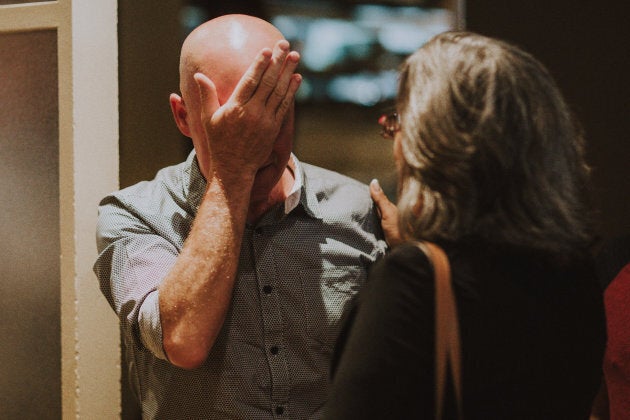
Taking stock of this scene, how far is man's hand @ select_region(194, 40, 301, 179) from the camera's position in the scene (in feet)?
4.47

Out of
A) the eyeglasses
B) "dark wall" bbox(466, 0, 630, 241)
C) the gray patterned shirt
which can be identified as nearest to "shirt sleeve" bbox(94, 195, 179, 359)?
the gray patterned shirt

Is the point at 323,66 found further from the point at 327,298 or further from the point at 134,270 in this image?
the point at 134,270

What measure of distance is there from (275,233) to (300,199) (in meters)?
0.10

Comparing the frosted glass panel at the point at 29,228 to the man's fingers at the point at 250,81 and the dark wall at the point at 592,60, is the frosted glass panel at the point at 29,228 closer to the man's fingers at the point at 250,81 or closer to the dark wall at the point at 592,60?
the man's fingers at the point at 250,81

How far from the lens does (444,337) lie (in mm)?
1015

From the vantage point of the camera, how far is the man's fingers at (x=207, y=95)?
1.41 meters

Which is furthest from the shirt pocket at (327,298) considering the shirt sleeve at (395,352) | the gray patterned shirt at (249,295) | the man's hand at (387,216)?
the shirt sleeve at (395,352)

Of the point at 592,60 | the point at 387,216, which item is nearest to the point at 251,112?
the point at 387,216

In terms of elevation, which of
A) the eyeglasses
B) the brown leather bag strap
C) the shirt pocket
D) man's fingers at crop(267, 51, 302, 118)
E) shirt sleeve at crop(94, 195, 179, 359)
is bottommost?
the shirt pocket

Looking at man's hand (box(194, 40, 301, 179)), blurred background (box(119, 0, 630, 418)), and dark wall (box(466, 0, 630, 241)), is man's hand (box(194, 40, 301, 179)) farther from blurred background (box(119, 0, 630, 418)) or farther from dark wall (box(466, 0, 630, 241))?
dark wall (box(466, 0, 630, 241))

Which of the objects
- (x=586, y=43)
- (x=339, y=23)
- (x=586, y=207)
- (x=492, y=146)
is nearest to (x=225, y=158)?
(x=492, y=146)

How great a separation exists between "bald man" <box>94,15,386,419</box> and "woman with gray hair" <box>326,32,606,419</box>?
0.34 meters

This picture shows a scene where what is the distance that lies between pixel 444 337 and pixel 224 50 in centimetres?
79

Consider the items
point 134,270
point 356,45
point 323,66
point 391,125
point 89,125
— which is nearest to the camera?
point 391,125
